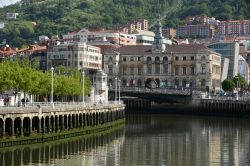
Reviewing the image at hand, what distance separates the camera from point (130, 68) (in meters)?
186

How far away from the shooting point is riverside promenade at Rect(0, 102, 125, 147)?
215 ft

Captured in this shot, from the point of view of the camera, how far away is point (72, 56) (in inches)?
7392

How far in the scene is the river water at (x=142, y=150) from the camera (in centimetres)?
5988

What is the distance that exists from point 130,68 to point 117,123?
83008mm

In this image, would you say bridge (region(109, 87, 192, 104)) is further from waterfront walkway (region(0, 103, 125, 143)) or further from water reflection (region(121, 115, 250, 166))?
waterfront walkway (region(0, 103, 125, 143))

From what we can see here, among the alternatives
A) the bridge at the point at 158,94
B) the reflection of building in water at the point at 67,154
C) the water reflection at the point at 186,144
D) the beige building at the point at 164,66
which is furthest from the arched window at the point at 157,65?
the reflection of building in water at the point at 67,154

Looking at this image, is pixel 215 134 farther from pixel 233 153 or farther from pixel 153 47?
pixel 153 47

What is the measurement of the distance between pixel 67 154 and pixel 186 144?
18.2m

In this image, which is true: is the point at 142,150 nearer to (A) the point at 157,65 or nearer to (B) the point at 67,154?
(B) the point at 67,154

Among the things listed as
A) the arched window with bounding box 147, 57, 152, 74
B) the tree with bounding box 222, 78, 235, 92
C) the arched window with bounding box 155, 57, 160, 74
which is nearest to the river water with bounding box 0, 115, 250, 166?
the tree with bounding box 222, 78, 235, 92

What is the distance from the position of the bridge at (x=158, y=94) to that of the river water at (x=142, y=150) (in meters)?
44.8

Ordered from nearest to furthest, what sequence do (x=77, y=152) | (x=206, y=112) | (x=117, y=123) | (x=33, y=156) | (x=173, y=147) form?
(x=33, y=156), (x=77, y=152), (x=173, y=147), (x=117, y=123), (x=206, y=112)

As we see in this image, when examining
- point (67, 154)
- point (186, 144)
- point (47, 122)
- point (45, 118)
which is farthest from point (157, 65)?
point (67, 154)

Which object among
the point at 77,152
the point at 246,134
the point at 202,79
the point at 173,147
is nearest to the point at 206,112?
the point at 202,79
